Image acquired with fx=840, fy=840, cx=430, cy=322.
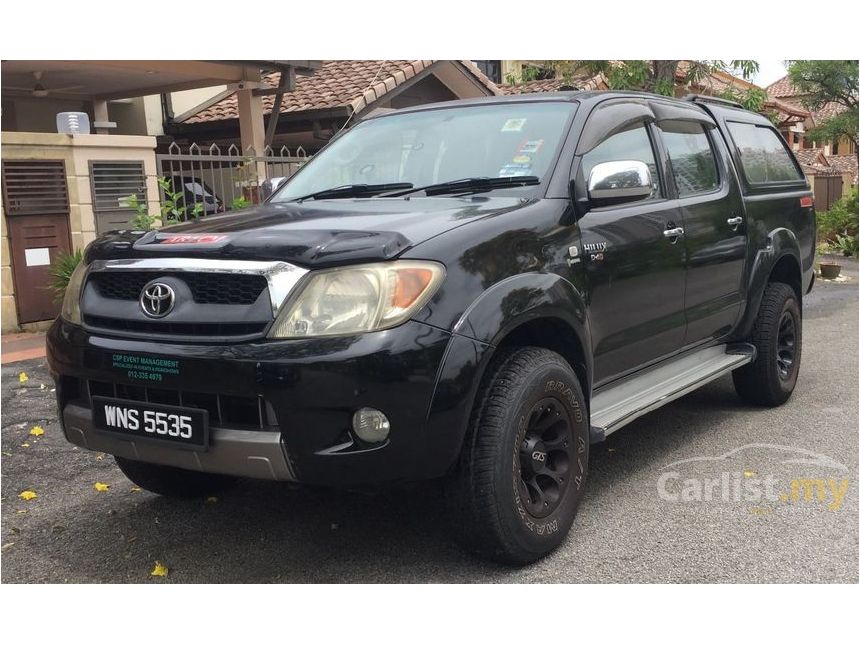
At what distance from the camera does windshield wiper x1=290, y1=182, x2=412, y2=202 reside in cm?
384

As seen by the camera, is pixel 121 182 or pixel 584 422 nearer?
pixel 584 422

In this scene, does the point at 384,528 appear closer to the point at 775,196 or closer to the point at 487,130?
the point at 487,130

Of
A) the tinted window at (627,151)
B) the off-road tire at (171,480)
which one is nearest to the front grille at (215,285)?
the off-road tire at (171,480)

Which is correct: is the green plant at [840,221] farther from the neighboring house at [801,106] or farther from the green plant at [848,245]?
the neighboring house at [801,106]

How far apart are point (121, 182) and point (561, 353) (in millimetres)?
6238

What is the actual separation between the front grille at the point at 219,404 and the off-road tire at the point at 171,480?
756 millimetres

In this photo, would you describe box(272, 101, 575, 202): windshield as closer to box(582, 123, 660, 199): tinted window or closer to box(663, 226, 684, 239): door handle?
box(582, 123, 660, 199): tinted window

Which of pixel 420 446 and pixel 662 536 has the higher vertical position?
pixel 420 446

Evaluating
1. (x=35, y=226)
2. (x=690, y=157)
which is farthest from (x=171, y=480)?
(x=35, y=226)

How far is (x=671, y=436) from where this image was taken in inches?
193

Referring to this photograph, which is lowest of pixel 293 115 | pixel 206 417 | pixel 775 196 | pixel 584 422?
pixel 584 422

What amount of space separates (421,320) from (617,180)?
1.31 metres

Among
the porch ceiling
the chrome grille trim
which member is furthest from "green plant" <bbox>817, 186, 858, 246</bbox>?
the chrome grille trim

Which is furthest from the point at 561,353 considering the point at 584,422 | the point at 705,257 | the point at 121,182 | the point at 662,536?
the point at 121,182
